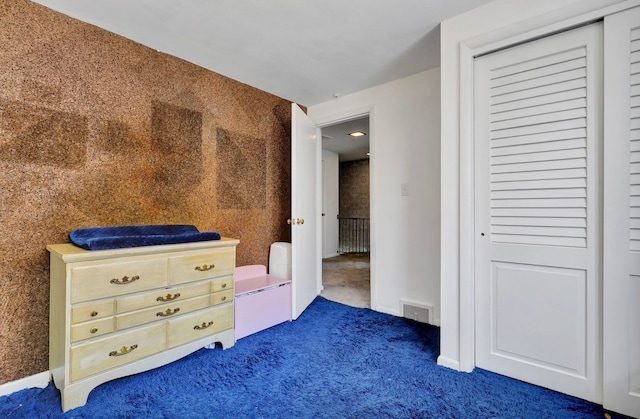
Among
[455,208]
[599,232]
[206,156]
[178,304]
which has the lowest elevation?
[178,304]

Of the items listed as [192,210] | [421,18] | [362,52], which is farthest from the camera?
[192,210]

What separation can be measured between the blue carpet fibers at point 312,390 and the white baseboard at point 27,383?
0.05 meters

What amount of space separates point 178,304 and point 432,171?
88.3 inches

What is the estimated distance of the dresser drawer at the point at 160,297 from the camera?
1678 millimetres

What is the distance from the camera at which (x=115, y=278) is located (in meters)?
1.64

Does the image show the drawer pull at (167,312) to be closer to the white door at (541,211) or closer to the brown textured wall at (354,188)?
the white door at (541,211)

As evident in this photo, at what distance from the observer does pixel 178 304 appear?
1.90 m

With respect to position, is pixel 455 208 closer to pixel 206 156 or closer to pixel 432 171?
pixel 432 171

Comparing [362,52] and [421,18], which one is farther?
[362,52]

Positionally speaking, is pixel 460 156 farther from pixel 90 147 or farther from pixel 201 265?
pixel 90 147

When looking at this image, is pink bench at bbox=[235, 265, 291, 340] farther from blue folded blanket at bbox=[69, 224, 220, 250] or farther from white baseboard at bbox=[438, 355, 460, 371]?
white baseboard at bbox=[438, 355, 460, 371]

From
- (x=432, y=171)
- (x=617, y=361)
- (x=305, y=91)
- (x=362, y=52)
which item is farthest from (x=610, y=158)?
(x=305, y=91)

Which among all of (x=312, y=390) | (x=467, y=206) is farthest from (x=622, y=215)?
(x=312, y=390)

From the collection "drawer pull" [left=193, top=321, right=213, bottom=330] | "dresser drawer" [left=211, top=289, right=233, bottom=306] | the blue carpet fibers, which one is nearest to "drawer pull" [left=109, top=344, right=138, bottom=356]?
the blue carpet fibers
